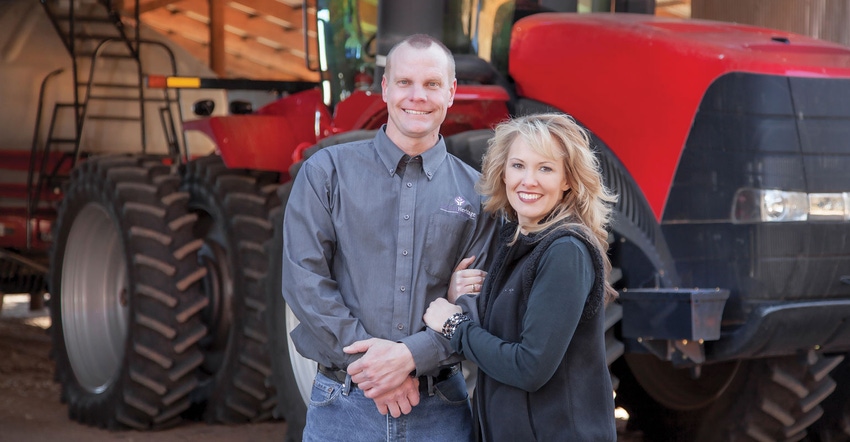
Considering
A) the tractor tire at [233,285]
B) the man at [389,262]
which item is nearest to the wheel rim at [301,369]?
the tractor tire at [233,285]

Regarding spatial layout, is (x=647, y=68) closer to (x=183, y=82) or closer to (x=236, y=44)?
(x=183, y=82)

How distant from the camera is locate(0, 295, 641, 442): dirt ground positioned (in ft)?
19.6

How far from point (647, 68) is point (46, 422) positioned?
3974 mm

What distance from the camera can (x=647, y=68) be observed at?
14.4 feet

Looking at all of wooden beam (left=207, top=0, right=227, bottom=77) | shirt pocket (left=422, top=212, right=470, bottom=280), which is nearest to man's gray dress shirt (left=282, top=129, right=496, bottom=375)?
shirt pocket (left=422, top=212, right=470, bottom=280)

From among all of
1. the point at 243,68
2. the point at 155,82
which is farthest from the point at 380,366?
the point at 243,68

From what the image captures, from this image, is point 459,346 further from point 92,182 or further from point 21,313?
point 21,313

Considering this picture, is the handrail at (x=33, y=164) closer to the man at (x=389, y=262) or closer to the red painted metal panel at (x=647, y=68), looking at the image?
the red painted metal panel at (x=647, y=68)

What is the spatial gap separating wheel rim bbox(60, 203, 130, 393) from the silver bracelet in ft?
14.2

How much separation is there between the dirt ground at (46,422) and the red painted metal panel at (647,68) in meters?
2.06

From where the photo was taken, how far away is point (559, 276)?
7.63 feet

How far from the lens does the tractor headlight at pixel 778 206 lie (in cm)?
421

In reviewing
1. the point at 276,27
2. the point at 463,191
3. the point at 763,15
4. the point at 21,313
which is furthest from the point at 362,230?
the point at 276,27

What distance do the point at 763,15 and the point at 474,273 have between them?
5.71m
